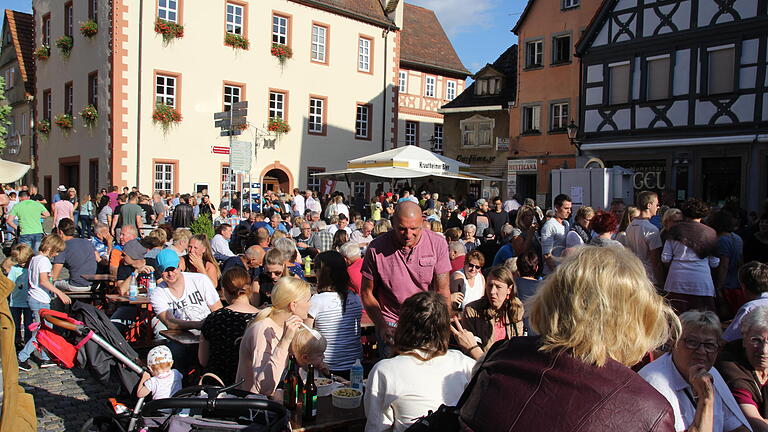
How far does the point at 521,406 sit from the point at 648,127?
19.2 meters

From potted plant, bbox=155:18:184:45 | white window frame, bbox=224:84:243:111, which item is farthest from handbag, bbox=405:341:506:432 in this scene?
white window frame, bbox=224:84:243:111

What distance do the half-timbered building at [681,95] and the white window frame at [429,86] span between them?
14950 millimetres

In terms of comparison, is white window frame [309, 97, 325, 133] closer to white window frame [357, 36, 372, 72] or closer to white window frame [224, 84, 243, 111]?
white window frame [357, 36, 372, 72]

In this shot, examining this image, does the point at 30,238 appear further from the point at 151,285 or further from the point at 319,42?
the point at 319,42

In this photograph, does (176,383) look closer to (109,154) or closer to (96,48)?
(109,154)

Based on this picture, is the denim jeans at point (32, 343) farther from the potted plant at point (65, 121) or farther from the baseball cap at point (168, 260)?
the potted plant at point (65, 121)

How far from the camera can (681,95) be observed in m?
18.3

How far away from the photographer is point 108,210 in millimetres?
16734

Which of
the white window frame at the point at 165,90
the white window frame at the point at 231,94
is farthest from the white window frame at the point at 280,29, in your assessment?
the white window frame at the point at 165,90

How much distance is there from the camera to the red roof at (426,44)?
114 feet

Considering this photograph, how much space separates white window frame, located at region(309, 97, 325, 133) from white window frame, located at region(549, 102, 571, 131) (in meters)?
9.55

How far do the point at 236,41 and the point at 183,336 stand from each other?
790 inches

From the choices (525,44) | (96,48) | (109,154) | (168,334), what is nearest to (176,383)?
(168,334)

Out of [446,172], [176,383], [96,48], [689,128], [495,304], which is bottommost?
[176,383]
